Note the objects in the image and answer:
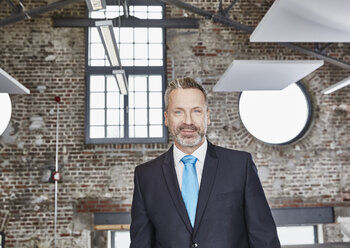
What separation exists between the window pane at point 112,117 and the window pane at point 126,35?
4.21ft

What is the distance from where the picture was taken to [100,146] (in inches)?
233

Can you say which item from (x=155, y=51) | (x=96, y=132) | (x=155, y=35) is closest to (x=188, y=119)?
(x=96, y=132)

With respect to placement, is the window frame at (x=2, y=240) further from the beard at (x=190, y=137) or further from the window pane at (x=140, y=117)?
the beard at (x=190, y=137)

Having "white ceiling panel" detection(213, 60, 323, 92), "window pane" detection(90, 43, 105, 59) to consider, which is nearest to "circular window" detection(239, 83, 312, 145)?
"white ceiling panel" detection(213, 60, 323, 92)

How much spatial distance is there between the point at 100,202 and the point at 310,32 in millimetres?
4091

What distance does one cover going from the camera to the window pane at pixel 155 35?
632 centimetres

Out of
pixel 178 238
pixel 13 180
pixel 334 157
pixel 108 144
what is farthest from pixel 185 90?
pixel 334 157

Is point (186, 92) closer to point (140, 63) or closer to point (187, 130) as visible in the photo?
point (187, 130)

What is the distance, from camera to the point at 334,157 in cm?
619

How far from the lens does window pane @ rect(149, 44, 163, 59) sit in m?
6.29

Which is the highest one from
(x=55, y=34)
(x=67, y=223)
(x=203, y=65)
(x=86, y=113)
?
(x=55, y=34)

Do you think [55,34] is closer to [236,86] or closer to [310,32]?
[236,86]

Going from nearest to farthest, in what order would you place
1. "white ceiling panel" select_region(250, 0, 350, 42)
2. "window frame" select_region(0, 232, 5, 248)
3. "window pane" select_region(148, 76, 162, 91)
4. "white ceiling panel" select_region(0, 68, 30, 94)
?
"white ceiling panel" select_region(250, 0, 350, 42)
"white ceiling panel" select_region(0, 68, 30, 94)
"window frame" select_region(0, 232, 5, 248)
"window pane" select_region(148, 76, 162, 91)

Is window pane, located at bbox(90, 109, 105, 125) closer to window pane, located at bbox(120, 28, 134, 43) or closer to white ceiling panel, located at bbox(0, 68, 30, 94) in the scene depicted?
window pane, located at bbox(120, 28, 134, 43)
